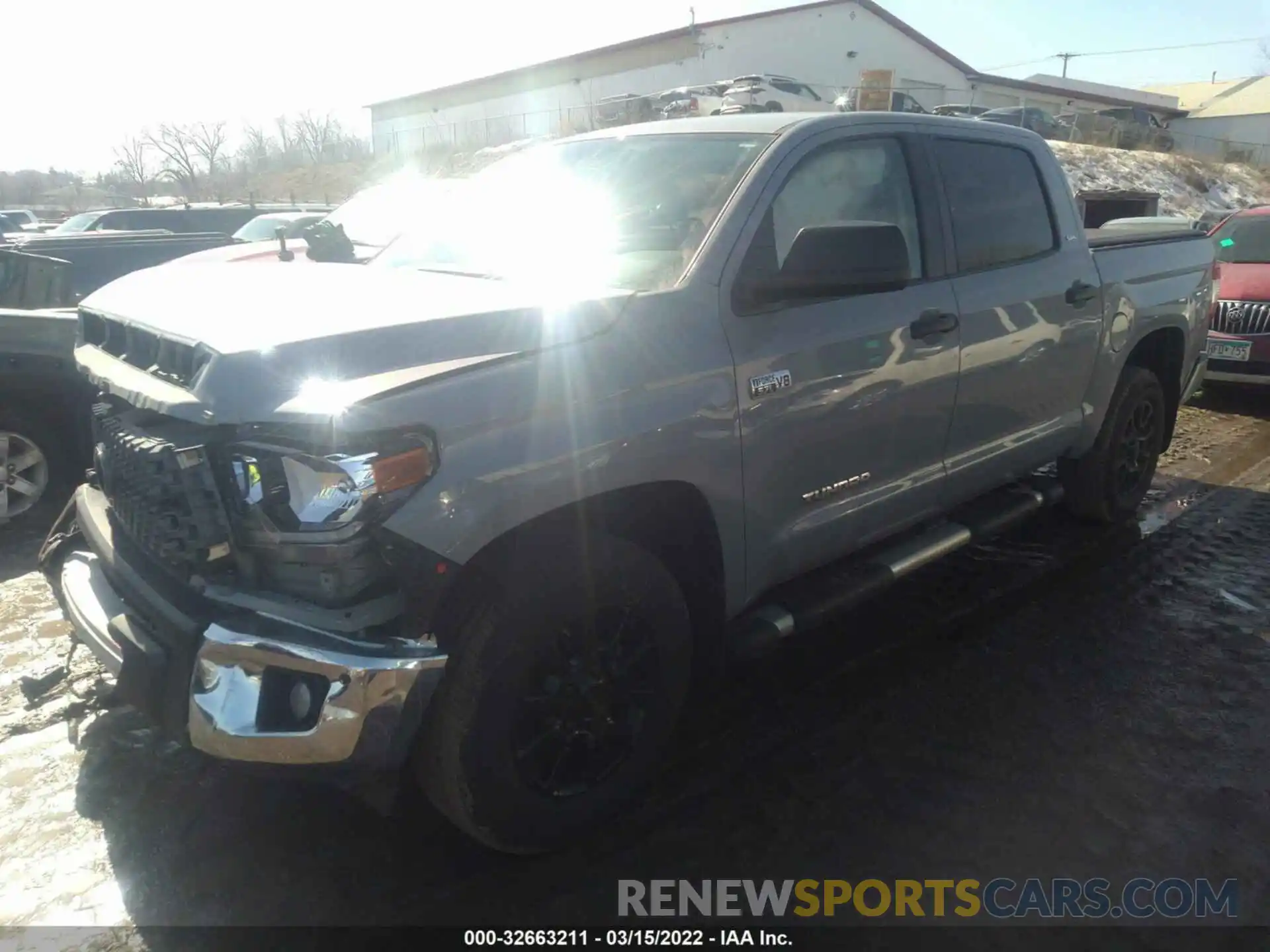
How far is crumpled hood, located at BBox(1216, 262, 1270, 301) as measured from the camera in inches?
325

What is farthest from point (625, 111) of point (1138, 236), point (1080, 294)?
point (1080, 294)

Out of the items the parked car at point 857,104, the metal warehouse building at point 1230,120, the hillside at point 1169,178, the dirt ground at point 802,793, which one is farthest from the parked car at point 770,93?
the metal warehouse building at point 1230,120

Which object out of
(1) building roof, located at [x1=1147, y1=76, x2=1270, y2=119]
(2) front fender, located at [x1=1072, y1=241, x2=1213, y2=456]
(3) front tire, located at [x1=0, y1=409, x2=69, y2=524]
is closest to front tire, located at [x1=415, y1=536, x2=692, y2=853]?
(2) front fender, located at [x1=1072, y1=241, x2=1213, y2=456]

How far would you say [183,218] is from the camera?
1396cm

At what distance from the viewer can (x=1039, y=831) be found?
110 inches

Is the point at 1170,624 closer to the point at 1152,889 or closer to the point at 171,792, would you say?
the point at 1152,889

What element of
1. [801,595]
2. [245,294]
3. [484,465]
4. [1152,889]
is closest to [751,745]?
[801,595]

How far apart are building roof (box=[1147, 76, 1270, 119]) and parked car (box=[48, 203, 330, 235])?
190 ft

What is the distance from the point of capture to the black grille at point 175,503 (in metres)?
2.18

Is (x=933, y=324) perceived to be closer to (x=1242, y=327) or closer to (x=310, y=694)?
(x=310, y=694)

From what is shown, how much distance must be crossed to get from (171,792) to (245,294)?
1.54 meters

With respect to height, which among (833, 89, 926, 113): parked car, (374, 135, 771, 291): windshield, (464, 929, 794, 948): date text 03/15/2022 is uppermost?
(833, 89, 926, 113): parked car

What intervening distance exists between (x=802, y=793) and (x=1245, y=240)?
9043mm

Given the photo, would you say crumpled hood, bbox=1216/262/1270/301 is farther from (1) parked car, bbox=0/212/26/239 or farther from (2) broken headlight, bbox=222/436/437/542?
(1) parked car, bbox=0/212/26/239
